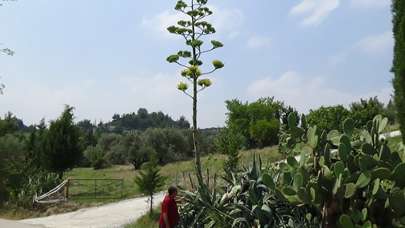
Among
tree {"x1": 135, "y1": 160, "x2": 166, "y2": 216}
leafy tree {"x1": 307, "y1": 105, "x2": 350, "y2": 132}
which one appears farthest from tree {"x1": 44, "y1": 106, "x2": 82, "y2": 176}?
tree {"x1": 135, "y1": 160, "x2": 166, "y2": 216}

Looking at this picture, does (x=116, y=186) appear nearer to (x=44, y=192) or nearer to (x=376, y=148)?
(x=44, y=192)

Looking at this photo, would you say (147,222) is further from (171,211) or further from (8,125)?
(8,125)

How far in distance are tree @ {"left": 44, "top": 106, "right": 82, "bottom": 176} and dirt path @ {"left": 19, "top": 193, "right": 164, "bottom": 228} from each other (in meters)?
8.98

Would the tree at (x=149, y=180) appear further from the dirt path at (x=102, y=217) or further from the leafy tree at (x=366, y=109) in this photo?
the leafy tree at (x=366, y=109)

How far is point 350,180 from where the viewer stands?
722 centimetres

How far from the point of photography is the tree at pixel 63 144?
104ft

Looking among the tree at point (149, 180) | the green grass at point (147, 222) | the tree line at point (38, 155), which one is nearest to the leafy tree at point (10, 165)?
the tree line at point (38, 155)

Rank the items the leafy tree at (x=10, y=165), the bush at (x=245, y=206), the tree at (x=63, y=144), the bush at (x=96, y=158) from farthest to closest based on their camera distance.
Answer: the bush at (x=96, y=158)
the tree at (x=63, y=144)
the leafy tree at (x=10, y=165)
the bush at (x=245, y=206)

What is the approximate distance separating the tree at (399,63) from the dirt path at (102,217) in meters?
9.28

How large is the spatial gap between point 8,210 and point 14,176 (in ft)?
11.9

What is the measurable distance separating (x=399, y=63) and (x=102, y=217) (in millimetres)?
12430

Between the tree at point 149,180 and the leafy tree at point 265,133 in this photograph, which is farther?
the leafy tree at point 265,133

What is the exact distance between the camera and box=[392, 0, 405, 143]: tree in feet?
35.7

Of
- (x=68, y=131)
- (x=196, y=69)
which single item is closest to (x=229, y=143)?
(x=196, y=69)
